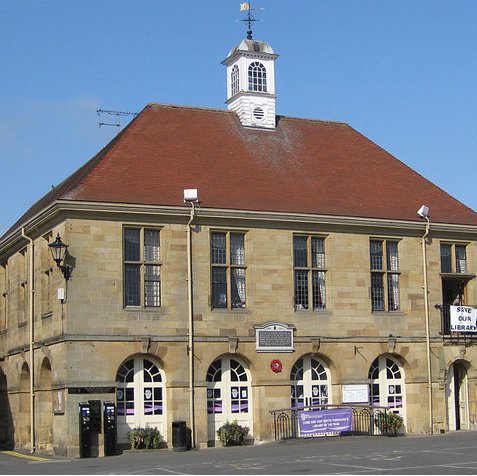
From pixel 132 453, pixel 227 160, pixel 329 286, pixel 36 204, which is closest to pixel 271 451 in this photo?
pixel 132 453

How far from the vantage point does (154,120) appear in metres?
37.1

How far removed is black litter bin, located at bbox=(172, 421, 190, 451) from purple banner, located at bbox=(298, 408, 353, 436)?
3885 mm

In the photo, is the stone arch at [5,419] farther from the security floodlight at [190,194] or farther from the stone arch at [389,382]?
the stone arch at [389,382]

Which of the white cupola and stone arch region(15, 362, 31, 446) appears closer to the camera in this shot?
stone arch region(15, 362, 31, 446)

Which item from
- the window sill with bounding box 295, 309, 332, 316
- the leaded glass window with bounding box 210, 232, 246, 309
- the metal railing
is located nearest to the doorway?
the metal railing

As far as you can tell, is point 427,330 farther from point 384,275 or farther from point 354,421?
point 354,421

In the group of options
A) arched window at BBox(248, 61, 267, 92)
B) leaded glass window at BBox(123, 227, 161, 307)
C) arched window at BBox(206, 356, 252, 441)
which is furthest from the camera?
arched window at BBox(248, 61, 267, 92)

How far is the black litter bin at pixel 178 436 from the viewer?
1231 inches

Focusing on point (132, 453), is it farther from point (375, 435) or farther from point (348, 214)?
point (348, 214)

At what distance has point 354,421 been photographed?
1351 inches

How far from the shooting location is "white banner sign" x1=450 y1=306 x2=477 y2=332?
3647 cm

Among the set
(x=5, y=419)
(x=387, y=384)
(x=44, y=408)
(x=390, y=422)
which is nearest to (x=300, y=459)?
(x=390, y=422)

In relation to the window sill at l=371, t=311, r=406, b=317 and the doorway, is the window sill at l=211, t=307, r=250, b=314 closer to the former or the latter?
the window sill at l=371, t=311, r=406, b=317

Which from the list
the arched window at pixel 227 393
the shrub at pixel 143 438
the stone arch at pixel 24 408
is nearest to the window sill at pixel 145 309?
the arched window at pixel 227 393
